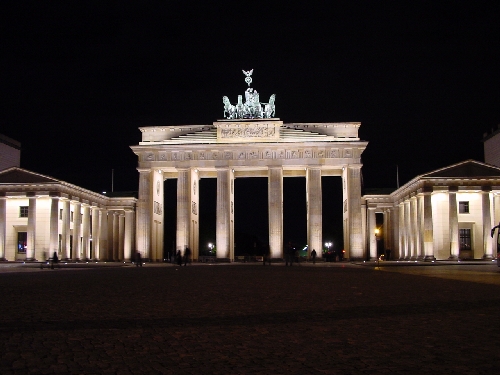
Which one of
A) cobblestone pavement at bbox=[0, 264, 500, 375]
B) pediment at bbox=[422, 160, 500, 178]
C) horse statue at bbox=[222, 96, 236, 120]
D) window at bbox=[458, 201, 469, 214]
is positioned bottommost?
cobblestone pavement at bbox=[0, 264, 500, 375]

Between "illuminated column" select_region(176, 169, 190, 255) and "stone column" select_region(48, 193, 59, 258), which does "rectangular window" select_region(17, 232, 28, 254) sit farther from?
"illuminated column" select_region(176, 169, 190, 255)

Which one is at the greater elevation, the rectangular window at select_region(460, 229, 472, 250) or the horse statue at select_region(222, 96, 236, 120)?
the horse statue at select_region(222, 96, 236, 120)

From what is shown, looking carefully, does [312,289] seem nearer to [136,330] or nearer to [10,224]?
[136,330]

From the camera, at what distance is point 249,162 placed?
2830 inches

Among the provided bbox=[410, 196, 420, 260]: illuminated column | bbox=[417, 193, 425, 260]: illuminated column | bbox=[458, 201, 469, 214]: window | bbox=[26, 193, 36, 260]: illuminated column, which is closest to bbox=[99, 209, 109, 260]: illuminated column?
bbox=[26, 193, 36, 260]: illuminated column

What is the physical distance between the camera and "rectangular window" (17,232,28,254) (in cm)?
6838

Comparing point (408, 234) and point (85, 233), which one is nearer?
point (408, 234)

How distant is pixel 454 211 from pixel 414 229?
901 centimetres

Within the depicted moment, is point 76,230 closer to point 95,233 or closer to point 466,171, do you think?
point 95,233

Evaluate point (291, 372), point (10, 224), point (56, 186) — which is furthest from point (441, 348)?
point (10, 224)

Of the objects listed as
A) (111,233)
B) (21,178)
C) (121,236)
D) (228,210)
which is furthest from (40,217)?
(121,236)

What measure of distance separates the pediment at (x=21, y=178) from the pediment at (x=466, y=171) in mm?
39612

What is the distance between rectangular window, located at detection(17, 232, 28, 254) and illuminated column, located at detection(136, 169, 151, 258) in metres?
12.4

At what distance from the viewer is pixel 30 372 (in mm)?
7418
